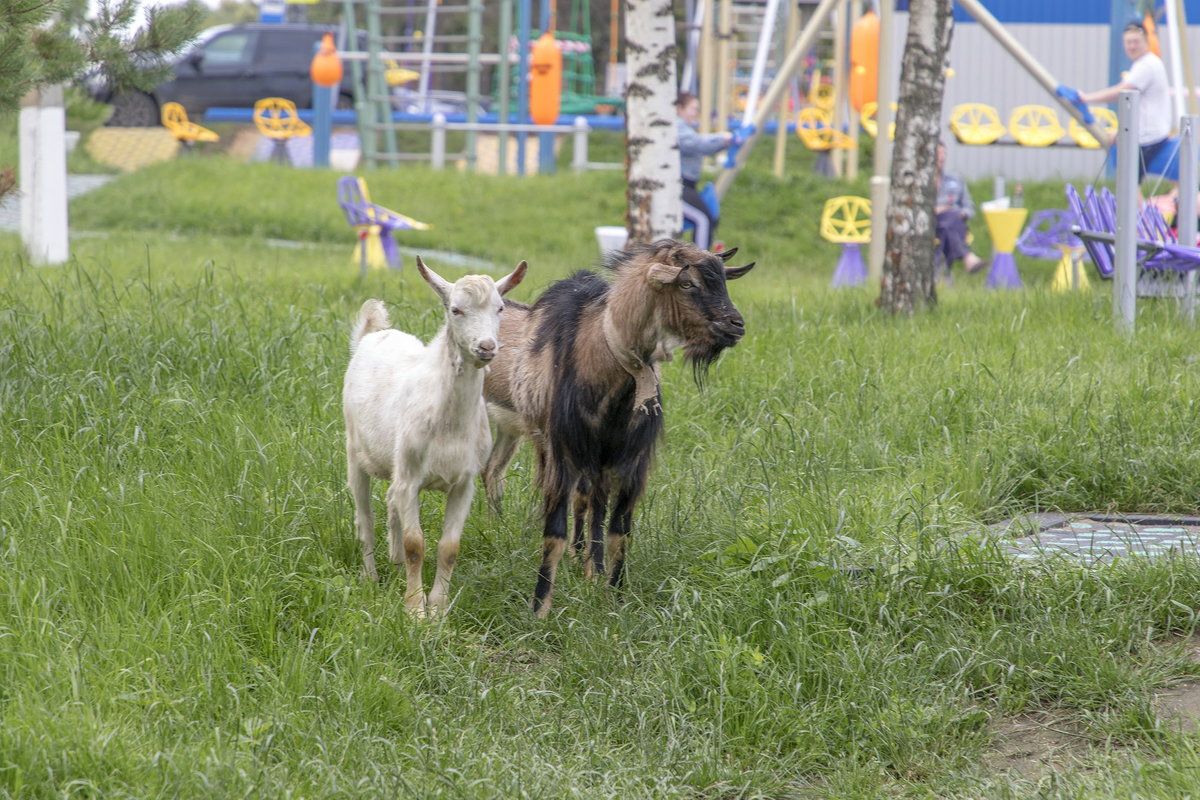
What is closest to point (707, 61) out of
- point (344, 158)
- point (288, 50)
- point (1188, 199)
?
point (344, 158)

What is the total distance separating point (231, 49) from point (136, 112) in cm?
265

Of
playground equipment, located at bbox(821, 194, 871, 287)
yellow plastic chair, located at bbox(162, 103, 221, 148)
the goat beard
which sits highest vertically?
yellow plastic chair, located at bbox(162, 103, 221, 148)

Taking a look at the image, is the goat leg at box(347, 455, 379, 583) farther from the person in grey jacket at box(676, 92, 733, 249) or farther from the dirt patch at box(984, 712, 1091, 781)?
the person in grey jacket at box(676, 92, 733, 249)

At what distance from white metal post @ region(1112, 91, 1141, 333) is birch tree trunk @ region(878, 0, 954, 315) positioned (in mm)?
1149

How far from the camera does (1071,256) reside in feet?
38.8

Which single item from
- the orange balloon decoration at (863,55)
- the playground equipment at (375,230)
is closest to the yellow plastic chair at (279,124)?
the playground equipment at (375,230)

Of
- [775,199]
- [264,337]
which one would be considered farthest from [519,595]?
[775,199]

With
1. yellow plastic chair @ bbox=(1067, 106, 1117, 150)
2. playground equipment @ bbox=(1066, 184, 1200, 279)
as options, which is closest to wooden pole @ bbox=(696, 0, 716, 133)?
yellow plastic chair @ bbox=(1067, 106, 1117, 150)

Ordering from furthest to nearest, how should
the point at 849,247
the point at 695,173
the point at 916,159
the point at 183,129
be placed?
1. the point at 183,129
2. the point at 695,173
3. the point at 849,247
4. the point at 916,159

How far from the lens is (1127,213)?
302 inches

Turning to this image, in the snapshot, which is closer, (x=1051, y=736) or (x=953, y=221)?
(x=1051, y=736)

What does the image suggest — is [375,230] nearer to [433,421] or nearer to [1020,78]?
[433,421]

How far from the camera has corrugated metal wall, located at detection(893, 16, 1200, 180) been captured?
64.1 feet

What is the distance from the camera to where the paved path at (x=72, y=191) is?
1563 centimetres
